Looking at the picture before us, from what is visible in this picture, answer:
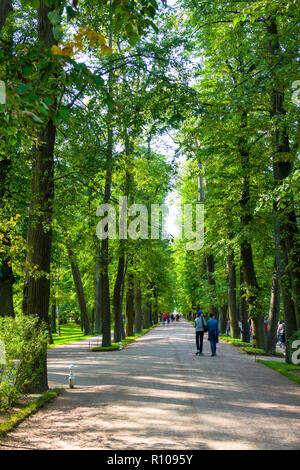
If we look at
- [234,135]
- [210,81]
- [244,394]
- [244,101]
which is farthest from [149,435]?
Result: [210,81]

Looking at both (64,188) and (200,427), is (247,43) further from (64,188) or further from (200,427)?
(200,427)

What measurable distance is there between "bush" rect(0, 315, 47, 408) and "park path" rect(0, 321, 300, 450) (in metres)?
0.70

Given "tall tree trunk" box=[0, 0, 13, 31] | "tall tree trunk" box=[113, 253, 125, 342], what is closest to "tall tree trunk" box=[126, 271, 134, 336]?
"tall tree trunk" box=[113, 253, 125, 342]

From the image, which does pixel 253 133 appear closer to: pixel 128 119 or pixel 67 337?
pixel 128 119

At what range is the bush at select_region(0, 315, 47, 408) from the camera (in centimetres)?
796

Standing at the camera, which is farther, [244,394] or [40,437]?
[244,394]

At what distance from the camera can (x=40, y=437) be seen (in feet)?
21.4

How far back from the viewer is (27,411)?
8023mm

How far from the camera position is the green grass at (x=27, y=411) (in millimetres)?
6891

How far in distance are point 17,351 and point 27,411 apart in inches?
43.6

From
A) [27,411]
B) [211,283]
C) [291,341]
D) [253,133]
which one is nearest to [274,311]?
[291,341]

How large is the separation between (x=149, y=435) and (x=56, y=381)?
251 inches

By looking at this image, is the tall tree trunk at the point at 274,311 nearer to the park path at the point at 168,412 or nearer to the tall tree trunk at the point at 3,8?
the park path at the point at 168,412

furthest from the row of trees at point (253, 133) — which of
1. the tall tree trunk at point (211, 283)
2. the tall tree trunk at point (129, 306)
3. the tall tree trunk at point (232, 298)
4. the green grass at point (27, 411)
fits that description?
the tall tree trunk at point (129, 306)
